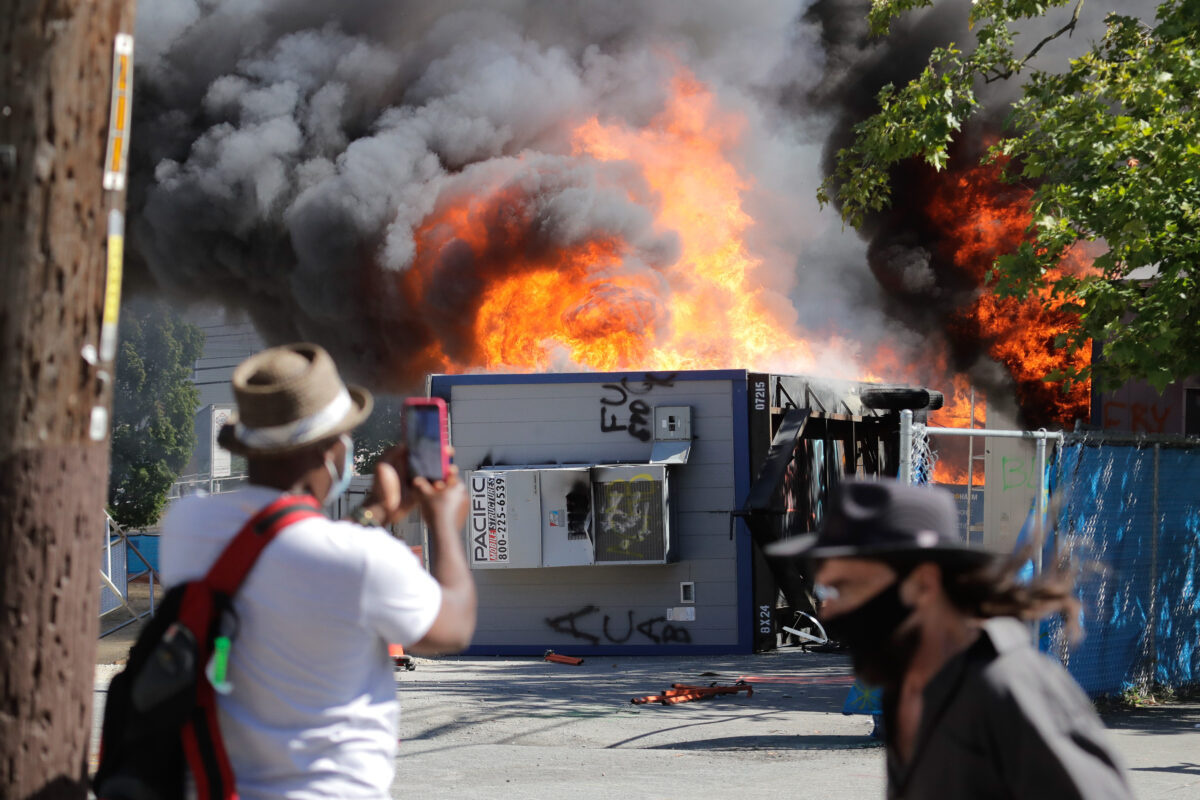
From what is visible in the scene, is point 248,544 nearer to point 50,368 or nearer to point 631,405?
point 50,368

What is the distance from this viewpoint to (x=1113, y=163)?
997 cm

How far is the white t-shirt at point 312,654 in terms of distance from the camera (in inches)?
91.7

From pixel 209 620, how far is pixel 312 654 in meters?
0.19

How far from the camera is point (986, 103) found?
68.3ft

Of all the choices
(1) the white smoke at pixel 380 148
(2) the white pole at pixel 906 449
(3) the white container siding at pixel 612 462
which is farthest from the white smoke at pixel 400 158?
(2) the white pole at pixel 906 449

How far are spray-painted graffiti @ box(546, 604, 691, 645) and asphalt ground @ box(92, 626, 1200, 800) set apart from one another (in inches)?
80.6

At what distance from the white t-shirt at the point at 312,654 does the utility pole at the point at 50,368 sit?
1.26ft

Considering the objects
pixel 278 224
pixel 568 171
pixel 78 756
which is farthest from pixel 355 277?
pixel 78 756

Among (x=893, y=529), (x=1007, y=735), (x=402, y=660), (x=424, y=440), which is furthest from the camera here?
(x=402, y=660)

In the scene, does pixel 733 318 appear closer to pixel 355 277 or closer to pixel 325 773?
pixel 355 277

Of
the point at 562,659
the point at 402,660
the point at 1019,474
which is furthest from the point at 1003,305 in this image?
the point at 402,660

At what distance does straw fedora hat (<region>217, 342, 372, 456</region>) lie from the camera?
2.51m

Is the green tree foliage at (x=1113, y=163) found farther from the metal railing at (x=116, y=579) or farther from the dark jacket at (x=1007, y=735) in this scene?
the metal railing at (x=116, y=579)

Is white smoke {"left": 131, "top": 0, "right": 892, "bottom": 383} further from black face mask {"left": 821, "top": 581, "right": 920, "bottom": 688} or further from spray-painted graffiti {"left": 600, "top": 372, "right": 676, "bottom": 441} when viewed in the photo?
black face mask {"left": 821, "top": 581, "right": 920, "bottom": 688}
